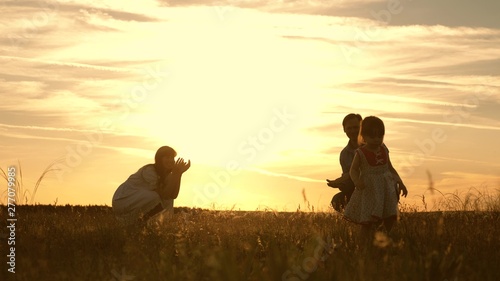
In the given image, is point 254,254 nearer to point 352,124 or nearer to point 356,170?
point 356,170

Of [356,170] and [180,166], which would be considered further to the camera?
[180,166]

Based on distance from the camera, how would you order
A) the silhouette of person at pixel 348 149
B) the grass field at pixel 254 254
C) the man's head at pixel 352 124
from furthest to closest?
1. the man's head at pixel 352 124
2. the silhouette of person at pixel 348 149
3. the grass field at pixel 254 254

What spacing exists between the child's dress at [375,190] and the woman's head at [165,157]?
341 cm

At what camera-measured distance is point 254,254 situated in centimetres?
562

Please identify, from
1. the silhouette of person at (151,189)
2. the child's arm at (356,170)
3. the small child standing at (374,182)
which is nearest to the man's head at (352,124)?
the small child standing at (374,182)

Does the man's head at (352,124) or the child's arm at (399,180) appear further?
the man's head at (352,124)

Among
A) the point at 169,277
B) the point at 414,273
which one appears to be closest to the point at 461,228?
the point at 414,273

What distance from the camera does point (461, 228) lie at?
7949 mm

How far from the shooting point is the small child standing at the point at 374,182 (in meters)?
8.09

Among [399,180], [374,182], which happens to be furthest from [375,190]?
[399,180]

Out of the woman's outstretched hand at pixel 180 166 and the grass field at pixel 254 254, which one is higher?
the woman's outstretched hand at pixel 180 166

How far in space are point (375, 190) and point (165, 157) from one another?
3750 millimetres

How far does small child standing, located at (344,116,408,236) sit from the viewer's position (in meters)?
8.09

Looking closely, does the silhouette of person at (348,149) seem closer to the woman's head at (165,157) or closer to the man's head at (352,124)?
the man's head at (352,124)
